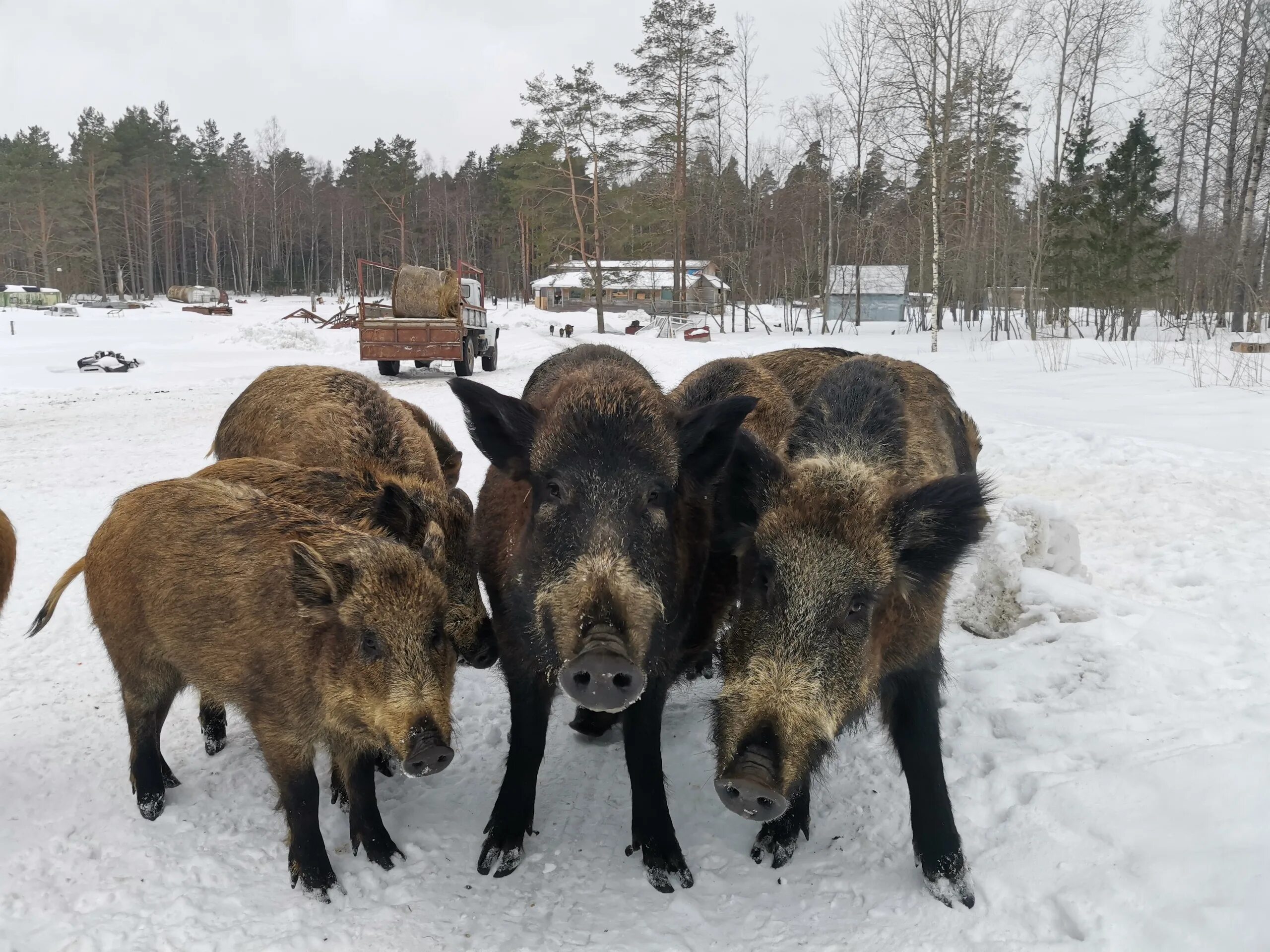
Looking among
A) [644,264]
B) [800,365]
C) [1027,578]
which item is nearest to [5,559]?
[800,365]

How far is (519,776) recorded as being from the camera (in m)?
3.34

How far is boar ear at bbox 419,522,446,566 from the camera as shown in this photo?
3.37m

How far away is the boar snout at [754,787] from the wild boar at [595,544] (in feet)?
1.59

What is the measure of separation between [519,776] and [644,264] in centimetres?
5806

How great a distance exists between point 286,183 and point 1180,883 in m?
93.7

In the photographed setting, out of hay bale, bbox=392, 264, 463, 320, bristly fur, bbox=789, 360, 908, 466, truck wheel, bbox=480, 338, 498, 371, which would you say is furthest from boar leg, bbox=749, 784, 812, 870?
truck wheel, bbox=480, 338, 498, 371

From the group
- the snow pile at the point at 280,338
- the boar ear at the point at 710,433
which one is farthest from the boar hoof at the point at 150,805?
the snow pile at the point at 280,338

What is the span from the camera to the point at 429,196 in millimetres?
76625

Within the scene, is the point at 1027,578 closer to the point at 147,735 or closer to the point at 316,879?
the point at 316,879

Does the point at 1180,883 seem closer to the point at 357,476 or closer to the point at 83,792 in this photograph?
the point at 357,476

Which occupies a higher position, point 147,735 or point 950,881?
point 147,735

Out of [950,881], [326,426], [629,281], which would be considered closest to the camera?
[950,881]

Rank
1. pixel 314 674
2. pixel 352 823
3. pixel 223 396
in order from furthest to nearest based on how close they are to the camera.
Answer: pixel 223 396
pixel 352 823
pixel 314 674

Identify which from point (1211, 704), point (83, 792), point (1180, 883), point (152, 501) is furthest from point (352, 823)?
point (1211, 704)
